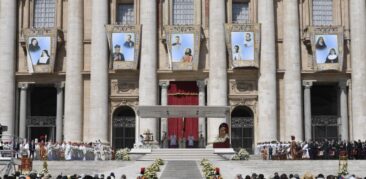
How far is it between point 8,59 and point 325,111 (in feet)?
94.1

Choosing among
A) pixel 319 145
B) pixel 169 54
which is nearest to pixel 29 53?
pixel 169 54

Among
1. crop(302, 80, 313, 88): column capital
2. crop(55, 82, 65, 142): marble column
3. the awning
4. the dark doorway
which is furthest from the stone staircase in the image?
the dark doorway

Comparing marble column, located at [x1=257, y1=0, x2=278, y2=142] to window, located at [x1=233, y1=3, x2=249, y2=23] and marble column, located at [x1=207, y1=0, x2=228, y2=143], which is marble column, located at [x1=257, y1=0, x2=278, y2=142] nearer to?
window, located at [x1=233, y1=3, x2=249, y2=23]

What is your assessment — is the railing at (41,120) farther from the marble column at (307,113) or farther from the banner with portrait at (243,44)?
the marble column at (307,113)

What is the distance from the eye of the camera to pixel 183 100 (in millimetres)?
64438

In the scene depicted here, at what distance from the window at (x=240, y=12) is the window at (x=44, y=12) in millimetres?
15753

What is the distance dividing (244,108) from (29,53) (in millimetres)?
18757

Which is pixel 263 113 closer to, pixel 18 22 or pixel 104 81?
pixel 104 81

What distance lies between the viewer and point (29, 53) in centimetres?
6369

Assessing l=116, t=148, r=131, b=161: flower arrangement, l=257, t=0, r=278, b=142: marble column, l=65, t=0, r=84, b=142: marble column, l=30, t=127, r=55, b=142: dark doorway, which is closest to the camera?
l=116, t=148, r=131, b=161: flower arrangement

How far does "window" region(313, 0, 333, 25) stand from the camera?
65.9 m

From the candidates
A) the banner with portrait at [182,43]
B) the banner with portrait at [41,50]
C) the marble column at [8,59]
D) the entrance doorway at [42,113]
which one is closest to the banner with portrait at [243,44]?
the banner with portrait at [182,43]

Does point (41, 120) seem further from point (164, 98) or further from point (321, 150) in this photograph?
point (321, 150)

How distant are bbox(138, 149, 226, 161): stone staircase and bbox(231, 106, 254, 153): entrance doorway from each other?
1106 centimetres
